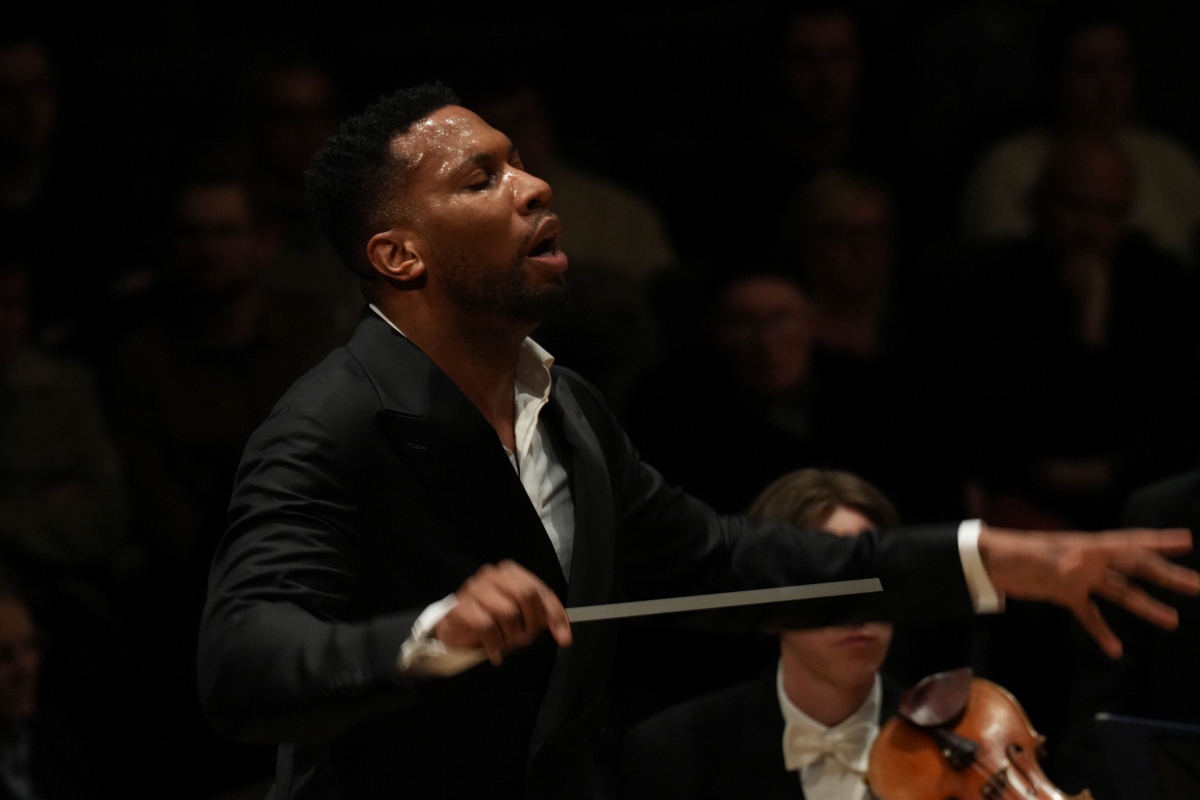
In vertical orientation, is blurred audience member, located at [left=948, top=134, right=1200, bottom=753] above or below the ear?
below

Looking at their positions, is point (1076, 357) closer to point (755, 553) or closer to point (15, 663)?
point (755, 553)

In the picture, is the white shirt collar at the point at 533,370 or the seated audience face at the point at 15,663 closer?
the white shirt collar at the point at 533,370

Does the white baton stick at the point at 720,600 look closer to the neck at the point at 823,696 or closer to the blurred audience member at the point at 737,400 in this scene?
the neck at the point at 823,696

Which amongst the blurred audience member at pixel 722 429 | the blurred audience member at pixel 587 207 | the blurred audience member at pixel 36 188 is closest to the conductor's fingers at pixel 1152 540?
the blurred audience member at pixel 722 429

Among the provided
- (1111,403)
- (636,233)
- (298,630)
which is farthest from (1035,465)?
(298,630)

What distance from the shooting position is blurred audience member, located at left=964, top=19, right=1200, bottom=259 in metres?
4.29

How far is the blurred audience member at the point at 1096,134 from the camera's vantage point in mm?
4285

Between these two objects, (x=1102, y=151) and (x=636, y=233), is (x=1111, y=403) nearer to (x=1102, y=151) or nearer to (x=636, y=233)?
(x=1102, y=151)

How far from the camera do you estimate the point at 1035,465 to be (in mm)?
3916

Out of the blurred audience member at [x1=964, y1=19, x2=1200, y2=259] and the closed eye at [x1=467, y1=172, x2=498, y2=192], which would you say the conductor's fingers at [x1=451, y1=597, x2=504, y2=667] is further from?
the blurred audience member at [x1=964, y1=19, x2=1200, y2=259]

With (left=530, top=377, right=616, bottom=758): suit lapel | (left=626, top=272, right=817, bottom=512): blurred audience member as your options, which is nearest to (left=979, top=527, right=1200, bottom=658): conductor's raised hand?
(left=530, top=377, right=616, bottom=758): suit lapel

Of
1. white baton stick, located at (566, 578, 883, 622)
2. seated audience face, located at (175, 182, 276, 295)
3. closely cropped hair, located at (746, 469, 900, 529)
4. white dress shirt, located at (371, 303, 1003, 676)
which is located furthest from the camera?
seated audience face, located at (175, 182, 276, 295)

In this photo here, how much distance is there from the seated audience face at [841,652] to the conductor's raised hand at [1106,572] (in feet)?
2.07

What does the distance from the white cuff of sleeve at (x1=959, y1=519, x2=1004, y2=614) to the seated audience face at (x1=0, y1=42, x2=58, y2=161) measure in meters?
Result: 2.65
